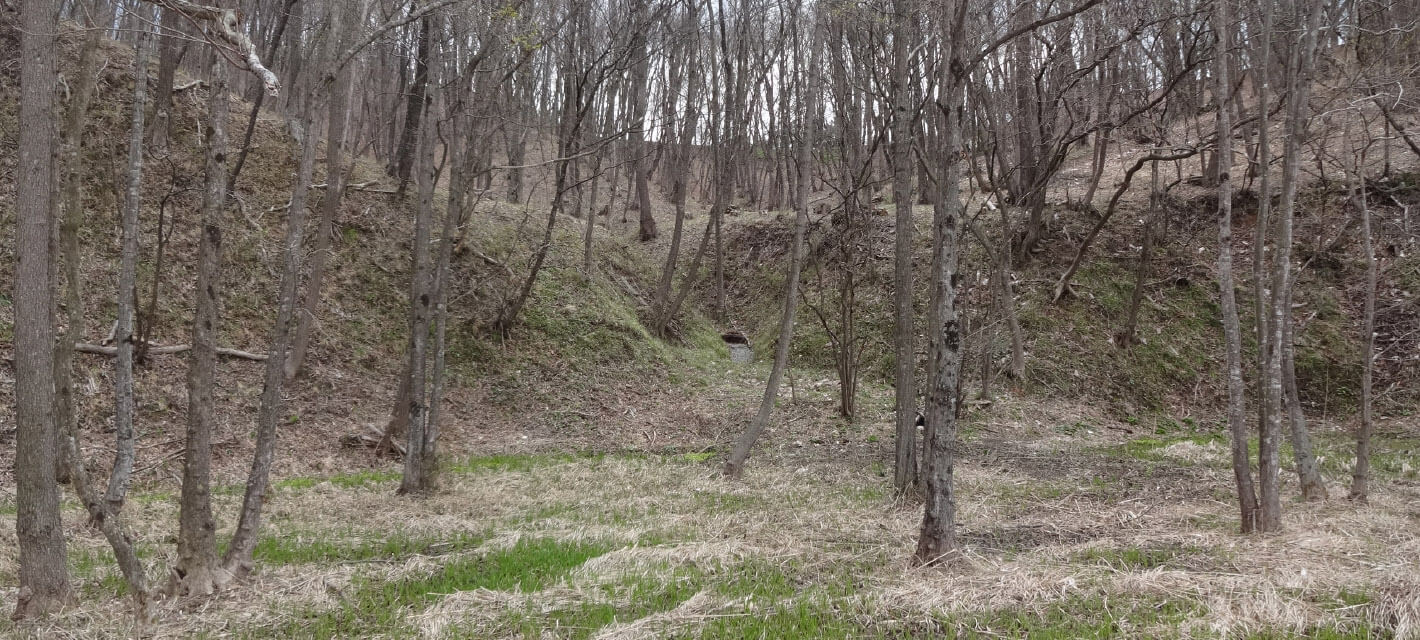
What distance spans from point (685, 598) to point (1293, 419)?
6.87 meters

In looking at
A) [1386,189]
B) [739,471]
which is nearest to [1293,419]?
[739,471]

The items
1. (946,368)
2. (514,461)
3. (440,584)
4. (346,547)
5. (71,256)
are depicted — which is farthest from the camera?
(514,461)

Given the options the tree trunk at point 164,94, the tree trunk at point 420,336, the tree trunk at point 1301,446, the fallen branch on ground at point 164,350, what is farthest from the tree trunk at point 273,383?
the tree trunk at point 164,94

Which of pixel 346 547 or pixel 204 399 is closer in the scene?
pixel 204 399

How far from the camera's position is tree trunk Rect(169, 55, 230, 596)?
5.76 m

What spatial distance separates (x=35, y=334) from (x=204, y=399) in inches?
42.2

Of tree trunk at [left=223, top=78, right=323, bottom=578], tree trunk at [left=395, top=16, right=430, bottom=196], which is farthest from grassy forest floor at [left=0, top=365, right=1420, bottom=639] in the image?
tree trunk at [left=395, top=16, right=430, bottom=196]

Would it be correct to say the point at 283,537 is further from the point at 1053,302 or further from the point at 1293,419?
the point at 1053,302

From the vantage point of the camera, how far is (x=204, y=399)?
585cm

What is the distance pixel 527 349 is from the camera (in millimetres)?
18047

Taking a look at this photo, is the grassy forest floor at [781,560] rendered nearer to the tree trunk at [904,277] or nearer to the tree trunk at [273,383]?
the tree trunk at [273,383]

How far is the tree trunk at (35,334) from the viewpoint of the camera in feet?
16.6

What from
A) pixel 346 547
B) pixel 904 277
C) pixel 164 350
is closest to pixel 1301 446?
pixel 904 277

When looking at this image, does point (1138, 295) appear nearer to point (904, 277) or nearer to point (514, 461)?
point (904, 277)
